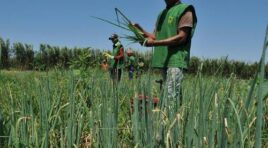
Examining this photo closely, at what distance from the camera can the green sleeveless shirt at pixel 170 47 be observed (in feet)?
10.2

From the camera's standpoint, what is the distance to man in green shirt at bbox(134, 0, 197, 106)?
3049 mm

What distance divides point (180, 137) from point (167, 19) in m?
2.06

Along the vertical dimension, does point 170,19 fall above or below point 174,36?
above

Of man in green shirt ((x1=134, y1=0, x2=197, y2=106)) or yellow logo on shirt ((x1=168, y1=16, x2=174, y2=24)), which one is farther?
yellow logo on shirt ((x1=168, y1=16, x2=174, y2=24))

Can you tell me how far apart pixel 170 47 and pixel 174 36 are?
0.43 ft

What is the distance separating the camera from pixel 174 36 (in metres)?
3.07

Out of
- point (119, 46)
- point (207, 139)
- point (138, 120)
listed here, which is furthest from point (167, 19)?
point (119, 46)

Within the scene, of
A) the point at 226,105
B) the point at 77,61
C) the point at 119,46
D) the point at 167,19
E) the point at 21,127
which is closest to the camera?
the point at 226,105

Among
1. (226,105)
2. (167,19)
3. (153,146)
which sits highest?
(167,19)

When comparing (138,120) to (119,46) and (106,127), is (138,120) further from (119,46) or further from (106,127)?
(119,46)

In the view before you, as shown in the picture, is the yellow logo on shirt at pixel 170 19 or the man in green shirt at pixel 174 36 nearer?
the man in green shirt at pixel 174 36

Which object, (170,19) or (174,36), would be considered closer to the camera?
(174,36)

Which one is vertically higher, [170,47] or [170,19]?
[170,19]

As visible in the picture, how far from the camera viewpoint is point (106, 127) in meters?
1.26
